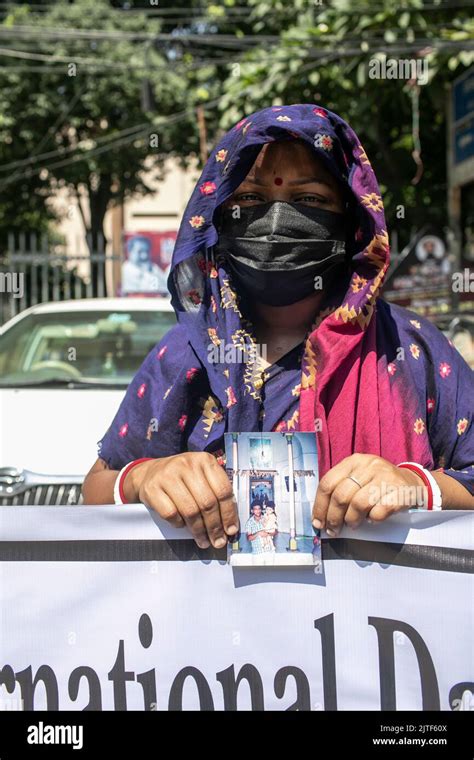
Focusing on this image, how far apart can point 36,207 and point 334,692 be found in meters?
19.6

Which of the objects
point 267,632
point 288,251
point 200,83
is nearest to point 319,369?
point 288,251

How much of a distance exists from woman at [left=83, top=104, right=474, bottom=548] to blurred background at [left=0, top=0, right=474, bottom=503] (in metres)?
1.32

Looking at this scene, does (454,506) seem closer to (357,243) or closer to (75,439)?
(357,243)

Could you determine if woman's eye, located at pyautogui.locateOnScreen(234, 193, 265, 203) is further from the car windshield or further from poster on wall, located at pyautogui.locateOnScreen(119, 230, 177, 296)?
poster on wall, located at pyautogui.locateOnScreen(119, 230, 177, 296)

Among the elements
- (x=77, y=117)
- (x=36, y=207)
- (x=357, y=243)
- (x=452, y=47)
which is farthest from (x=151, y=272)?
(x=357, y=243)

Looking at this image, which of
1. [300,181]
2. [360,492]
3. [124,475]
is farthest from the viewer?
[300,181]

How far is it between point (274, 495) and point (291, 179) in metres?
0.67

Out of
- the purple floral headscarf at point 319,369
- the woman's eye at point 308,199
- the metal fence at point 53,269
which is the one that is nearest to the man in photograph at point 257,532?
the purple floral headscarf at point 319,369

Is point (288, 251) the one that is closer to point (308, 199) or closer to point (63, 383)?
point (308, 199)

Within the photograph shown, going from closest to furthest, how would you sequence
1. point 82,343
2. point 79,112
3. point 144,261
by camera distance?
1. point 82,343
2. point 144,261
3. point 79,112

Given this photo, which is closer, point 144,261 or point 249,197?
point 249,197

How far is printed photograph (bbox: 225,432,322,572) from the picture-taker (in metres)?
1.54

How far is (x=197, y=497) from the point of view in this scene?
149 centimetres

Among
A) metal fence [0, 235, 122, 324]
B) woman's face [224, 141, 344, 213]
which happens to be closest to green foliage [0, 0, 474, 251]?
metal fence [0, 235, 122, 324]
